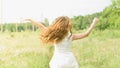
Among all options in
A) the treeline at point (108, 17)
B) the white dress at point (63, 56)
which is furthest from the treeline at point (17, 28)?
the white dress at point (63, 56)

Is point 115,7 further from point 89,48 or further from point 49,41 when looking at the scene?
point 49,41

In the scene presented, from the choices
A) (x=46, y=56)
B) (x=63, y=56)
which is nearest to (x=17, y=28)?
(x=46, y=56)

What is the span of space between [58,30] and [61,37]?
11cm

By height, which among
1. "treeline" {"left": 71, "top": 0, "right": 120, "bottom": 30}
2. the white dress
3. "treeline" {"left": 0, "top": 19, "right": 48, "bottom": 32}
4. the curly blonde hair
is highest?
the curly blonde hair

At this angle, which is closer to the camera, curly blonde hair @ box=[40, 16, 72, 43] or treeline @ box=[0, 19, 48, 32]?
curly blonde hair @ box=[40, 16, 72, 43]

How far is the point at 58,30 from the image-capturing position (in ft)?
20.5

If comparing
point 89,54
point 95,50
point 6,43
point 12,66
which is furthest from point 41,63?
point 6,43

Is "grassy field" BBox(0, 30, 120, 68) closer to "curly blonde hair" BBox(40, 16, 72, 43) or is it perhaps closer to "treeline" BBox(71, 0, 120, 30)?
"curly blonde hair" BBox(40, 16, 72, 43)

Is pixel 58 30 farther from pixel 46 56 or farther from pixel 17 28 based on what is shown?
pixel 17 28

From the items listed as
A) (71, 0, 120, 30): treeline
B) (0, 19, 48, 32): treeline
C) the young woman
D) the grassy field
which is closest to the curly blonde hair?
the young woman

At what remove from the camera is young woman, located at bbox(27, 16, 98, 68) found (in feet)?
20.5

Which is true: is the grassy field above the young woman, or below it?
below

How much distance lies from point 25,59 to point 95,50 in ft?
9.21

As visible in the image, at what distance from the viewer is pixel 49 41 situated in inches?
248
